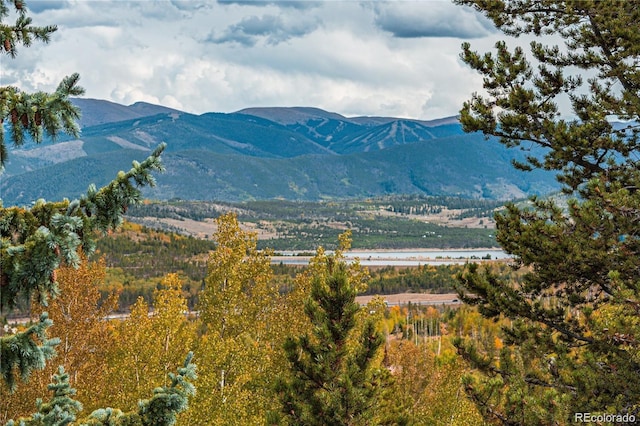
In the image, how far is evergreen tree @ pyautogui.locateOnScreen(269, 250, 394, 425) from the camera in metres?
17.4

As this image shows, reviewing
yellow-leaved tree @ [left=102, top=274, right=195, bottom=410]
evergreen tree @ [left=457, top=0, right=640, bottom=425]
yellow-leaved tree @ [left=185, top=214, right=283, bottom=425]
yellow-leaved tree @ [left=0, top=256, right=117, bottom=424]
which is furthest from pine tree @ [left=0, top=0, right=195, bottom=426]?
yellow-leaved tree @ [left=0, top=256, right=117, bottom=424]

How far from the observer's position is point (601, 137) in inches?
630

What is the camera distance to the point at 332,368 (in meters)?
18.2

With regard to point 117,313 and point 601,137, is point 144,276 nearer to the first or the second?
point 117,313

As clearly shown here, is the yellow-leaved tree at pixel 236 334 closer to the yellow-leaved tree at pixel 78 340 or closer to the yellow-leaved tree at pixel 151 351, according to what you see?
the yellow-leaved tree at pixel 151 351

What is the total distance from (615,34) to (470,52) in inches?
151

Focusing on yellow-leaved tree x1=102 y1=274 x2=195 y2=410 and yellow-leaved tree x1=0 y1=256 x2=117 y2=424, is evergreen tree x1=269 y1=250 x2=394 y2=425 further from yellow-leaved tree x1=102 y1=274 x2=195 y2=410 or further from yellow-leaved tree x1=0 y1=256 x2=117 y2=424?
yellow-leaved tree x1=0 y1=256 x2=117 y2=424

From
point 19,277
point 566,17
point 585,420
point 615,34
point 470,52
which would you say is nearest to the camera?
point 19,277

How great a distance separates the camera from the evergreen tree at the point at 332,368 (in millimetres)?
17391

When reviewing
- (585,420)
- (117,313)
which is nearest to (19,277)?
(585,420)

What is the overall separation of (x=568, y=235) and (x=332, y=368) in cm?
730

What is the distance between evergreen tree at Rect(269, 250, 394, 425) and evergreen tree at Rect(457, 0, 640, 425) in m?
2.98

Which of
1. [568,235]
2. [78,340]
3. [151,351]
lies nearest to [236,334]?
[151,351]

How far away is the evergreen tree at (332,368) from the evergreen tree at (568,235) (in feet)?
9.77
